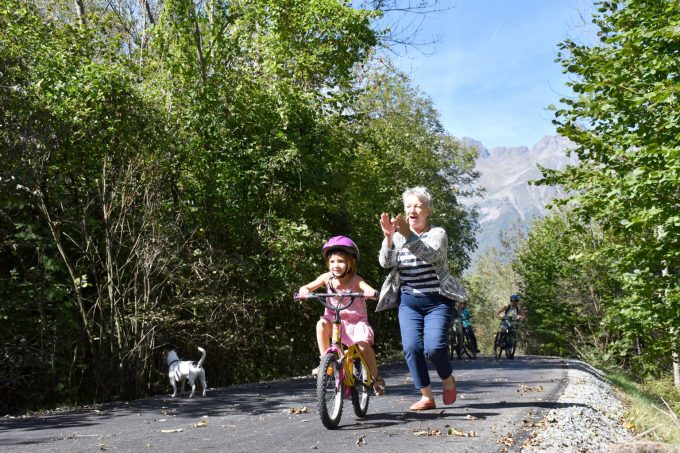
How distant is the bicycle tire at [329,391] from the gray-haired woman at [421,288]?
679 mm

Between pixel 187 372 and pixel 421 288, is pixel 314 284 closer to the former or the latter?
pixel 421 288

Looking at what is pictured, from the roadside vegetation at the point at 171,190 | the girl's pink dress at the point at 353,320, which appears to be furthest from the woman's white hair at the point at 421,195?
the roadside vegetation at the point at 171,190

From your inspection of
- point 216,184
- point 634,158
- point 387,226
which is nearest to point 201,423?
point 387,226

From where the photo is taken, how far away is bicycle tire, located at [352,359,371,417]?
6.69 m

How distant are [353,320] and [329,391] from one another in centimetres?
79

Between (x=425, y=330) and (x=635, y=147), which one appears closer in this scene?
(x=425, y=330)

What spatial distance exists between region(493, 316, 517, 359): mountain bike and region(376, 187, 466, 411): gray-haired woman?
679 inches

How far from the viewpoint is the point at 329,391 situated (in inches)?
246

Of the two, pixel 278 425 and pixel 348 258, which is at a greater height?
pixel 348 258

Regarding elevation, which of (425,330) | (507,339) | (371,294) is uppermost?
(371,294)

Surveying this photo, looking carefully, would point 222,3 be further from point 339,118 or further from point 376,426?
point 376,426

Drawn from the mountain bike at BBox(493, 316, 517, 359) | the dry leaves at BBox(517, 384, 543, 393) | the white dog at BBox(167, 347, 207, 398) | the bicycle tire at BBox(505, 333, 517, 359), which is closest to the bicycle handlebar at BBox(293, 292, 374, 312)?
the white dog at BBox(167, 347, 207, 398)

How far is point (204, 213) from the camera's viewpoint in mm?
14805

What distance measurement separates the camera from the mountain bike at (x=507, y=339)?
2325 cm
